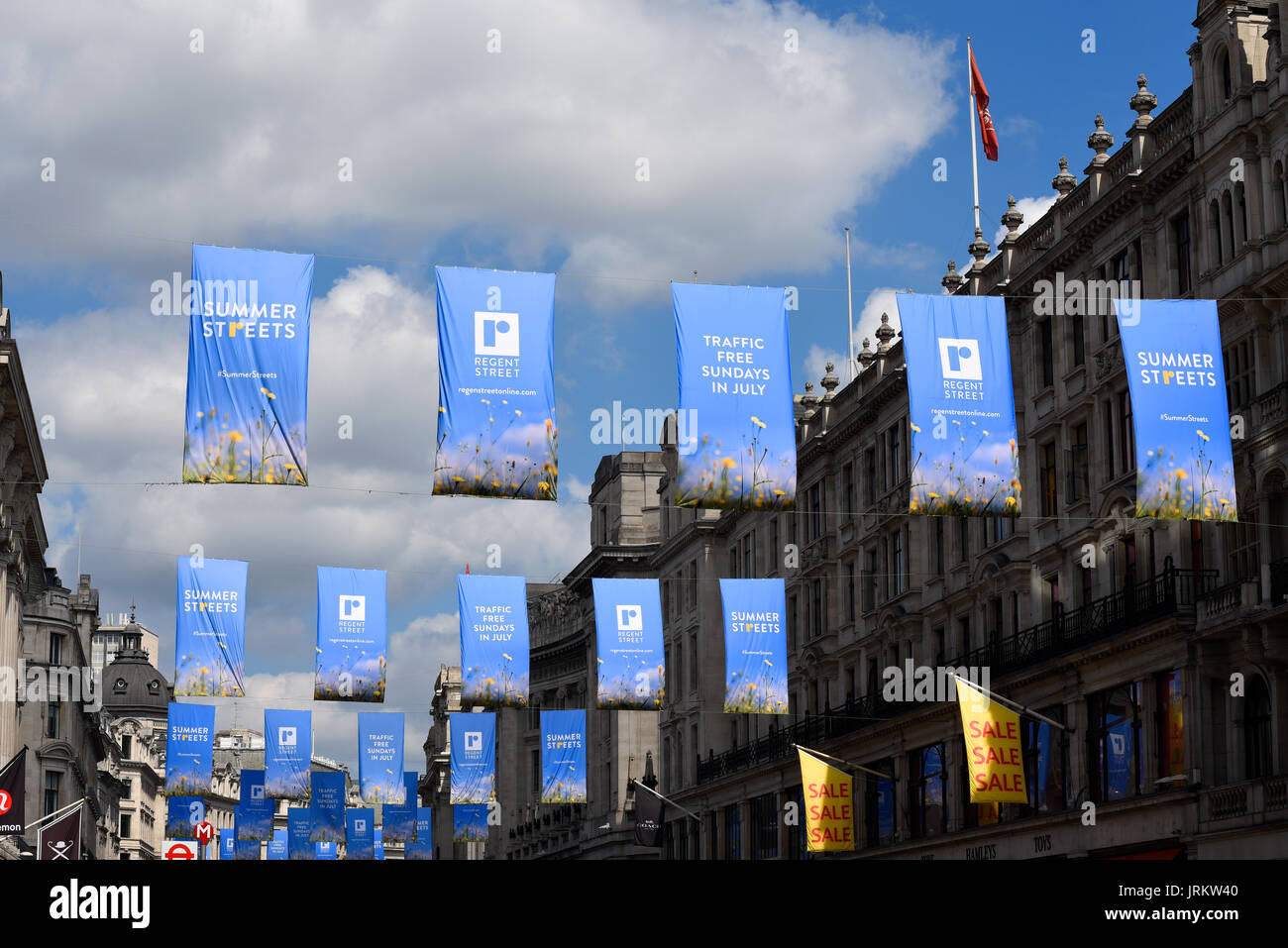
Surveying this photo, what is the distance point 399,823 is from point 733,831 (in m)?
16.7

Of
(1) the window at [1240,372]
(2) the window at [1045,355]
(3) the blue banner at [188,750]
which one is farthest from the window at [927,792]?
(3) the blue banner at [188,750]

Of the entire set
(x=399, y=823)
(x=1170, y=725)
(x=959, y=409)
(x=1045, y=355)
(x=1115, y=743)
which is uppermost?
(x=1045, y=355)

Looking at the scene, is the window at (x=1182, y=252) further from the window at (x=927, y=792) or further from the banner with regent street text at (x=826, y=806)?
the window at (x=927, y=792)

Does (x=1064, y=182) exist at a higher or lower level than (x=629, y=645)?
higher

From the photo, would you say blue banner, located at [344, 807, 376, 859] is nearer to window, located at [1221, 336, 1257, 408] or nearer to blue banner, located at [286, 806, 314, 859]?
blue banner, located at [286, 806, 314, 859]

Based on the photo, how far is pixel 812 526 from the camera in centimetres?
6900

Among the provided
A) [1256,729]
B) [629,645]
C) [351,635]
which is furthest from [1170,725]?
[351,635]

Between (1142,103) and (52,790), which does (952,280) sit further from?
(52,790)

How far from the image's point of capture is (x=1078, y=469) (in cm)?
4753
